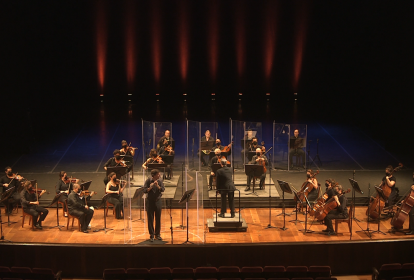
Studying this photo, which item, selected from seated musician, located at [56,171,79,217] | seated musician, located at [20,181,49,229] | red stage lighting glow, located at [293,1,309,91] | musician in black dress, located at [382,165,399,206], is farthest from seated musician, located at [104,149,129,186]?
red stage lighting glow, located at [293,1,309,91]

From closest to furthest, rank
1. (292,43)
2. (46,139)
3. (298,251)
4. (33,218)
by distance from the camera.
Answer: (298,251), (33,218), (46,139), (292,43)

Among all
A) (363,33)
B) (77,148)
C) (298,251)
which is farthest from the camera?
(363,33)

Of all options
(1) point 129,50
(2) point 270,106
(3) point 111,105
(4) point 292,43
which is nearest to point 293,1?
(4) point 292,43

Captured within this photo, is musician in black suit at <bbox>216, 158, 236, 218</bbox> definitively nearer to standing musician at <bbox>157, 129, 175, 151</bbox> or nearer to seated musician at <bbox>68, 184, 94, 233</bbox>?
seated musician at <bbox>68, 184, 94, 233</bbox>

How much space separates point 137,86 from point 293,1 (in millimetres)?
7659

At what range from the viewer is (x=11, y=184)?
9914 mm

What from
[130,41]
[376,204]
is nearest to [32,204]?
[376,204]

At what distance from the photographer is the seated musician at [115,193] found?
9664 millimetres

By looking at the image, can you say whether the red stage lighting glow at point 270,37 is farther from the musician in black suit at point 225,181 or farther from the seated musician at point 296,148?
the musician in black suit at point 225,181

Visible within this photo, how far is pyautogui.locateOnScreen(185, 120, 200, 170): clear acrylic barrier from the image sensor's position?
1245 cm

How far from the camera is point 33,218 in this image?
30.6 ft

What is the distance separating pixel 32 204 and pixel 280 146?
6.76 m

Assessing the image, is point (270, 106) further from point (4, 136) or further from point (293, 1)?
point (4, 136)

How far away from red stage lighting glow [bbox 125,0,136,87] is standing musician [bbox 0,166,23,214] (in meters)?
10.4
